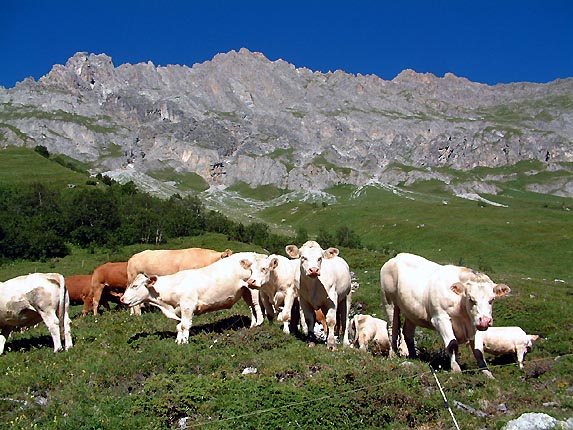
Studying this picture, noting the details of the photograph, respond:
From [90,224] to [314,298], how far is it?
89.7 metres

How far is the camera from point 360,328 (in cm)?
1777

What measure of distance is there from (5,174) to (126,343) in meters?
147

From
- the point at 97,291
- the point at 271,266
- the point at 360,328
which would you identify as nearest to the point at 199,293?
the point at 271,266

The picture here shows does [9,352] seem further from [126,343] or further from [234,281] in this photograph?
[234,281]

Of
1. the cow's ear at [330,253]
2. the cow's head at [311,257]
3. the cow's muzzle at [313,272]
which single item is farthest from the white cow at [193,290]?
the cow's muzzle at [313,272]

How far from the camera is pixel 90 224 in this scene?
9694 centimetres

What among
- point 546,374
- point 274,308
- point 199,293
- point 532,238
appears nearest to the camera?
point 546,374

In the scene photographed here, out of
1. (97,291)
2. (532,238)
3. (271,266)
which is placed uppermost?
(271,266)

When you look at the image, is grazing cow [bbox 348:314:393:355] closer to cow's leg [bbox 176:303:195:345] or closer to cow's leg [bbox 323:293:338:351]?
cow's leg [bbox 323:293:338:351]

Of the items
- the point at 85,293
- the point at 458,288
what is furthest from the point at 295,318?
the point at 85,293

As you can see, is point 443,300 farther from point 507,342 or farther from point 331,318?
point 507,342

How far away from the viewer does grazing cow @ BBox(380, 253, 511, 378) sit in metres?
12.6

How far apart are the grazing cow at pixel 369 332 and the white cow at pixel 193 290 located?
3379 millimetres

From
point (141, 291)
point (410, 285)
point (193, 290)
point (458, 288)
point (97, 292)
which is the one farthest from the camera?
point (97, 292)
